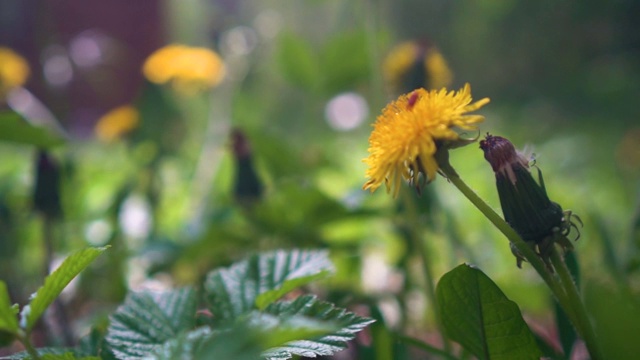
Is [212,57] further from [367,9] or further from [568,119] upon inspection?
[568,119]

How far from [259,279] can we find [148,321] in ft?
0.26

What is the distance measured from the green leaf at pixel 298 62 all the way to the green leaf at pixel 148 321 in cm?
70

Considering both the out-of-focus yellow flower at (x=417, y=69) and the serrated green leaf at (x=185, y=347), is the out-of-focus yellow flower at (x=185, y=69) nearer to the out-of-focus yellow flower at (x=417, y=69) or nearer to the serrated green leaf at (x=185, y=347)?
the out-of-focus yellow flower at (x=417, y=69)

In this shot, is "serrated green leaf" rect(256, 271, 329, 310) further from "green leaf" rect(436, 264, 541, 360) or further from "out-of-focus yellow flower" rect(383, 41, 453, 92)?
"out-of-focus yellow flower" rect(383, 41, 453, 92)

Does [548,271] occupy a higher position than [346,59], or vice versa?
[346,59]

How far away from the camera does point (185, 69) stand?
4.56ft

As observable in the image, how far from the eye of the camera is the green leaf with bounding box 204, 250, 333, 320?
39 cm

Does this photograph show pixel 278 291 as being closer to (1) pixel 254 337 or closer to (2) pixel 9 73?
(1) pixel 254 337

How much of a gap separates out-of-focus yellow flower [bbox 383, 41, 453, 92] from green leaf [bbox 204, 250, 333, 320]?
443mm

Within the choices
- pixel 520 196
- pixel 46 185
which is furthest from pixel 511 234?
pixel 46 185

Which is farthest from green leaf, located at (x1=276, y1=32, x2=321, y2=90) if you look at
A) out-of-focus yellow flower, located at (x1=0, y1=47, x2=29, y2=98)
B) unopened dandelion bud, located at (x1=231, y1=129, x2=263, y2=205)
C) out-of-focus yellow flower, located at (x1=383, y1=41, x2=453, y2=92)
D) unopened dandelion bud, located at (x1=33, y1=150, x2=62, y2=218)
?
out-of-focus yellow flower, located at (x1=0, y1=47, x2=29, y2=98)

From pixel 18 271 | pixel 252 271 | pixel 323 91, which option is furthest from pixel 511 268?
pixel 18 271

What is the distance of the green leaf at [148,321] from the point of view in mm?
376

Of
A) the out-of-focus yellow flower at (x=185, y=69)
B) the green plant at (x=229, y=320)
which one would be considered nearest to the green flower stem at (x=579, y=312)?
the green plant at (x=229, y=320)
